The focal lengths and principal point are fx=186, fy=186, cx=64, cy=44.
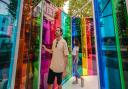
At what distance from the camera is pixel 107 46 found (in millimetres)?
3219

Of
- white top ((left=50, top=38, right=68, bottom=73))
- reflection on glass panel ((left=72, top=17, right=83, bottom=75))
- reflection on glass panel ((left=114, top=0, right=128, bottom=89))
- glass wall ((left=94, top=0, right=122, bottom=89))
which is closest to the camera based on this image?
reflection on glass panel ((left=114, top=0, right=128, bottom=89))

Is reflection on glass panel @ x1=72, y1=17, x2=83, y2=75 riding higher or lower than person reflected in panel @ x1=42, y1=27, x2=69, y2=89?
higher

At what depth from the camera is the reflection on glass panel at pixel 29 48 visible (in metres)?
3.17

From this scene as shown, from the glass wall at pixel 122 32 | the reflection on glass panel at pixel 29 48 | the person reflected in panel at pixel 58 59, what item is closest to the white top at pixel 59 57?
the person reflected in panel at pixel 58 59

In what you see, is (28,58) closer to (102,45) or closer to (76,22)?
(102,45)

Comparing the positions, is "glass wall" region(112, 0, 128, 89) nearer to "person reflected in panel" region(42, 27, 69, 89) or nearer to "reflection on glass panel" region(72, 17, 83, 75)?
"person reflected in panel" region(42, 27, 69, 89)

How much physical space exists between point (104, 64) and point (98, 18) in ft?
2.73

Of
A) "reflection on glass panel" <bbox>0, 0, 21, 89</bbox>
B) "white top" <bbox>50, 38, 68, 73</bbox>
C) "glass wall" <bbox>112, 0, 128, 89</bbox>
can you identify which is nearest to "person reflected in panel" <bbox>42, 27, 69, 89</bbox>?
"white top" <bbox>50, 38, 68, 73</bbox>

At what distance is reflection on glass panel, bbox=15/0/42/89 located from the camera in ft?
10.4

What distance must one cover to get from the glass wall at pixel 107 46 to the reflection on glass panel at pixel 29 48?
124 centimetres

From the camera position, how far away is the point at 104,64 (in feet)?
10.6

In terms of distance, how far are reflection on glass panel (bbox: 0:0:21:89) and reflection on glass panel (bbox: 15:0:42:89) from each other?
0.24 metres

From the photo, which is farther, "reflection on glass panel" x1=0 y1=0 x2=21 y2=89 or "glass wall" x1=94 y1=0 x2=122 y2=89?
"glass wall" x1=94 y1=0 x2=122 y2=89

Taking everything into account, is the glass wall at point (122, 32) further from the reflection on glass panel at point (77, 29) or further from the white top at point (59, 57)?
the reflection on glass panel at point (77, 29)
